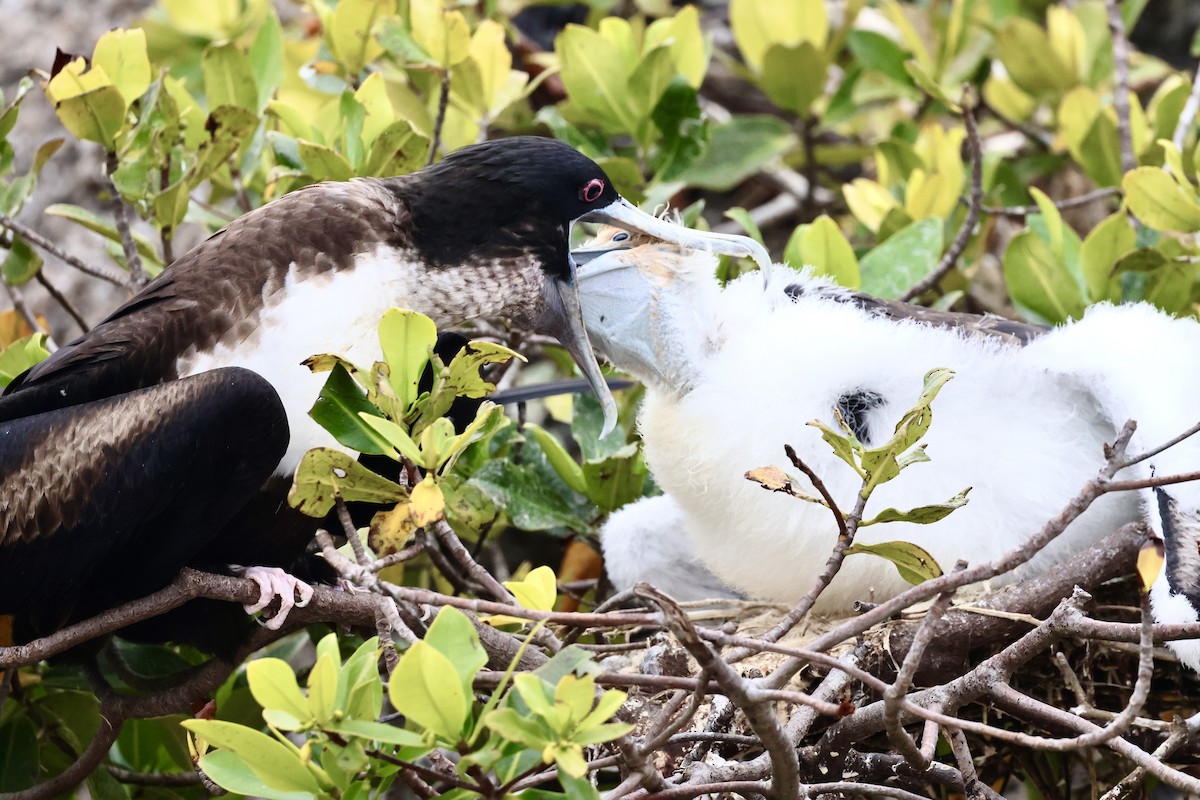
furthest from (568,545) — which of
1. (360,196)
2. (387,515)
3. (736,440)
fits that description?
(387,515)

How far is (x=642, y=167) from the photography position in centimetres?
278

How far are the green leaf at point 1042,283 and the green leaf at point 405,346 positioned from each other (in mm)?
1273

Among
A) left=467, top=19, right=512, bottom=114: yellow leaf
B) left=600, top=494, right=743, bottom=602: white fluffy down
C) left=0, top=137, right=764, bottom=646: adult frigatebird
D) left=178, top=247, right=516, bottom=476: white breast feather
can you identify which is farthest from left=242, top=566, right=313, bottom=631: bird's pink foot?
left=467, top=19, right=512, bottom=114: yellow leaf

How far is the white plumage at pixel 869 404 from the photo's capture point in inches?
79.7

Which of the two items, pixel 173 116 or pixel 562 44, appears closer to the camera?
pixel 173 116

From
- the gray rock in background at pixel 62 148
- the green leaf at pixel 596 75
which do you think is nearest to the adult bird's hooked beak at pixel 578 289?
the green leaf at pixel 596 75

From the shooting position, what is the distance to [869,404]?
2066 millimetres

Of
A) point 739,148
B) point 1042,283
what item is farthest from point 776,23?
point 1042,283

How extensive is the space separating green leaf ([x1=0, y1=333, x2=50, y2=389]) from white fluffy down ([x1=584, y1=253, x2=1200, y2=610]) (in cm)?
94

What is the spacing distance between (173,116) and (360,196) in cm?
39

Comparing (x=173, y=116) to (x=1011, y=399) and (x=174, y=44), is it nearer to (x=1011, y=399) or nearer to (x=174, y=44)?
(x=174, y=44)

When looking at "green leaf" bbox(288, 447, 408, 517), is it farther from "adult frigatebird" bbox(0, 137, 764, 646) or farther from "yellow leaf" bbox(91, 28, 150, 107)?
"yellow leaf" bbox(91, 28, 150, 107)

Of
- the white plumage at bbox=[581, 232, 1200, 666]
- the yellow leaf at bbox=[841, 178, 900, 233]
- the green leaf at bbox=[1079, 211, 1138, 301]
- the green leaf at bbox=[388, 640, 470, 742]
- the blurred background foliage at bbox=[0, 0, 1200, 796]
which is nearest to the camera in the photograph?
the green leaf at bbox=[388, 640, 470, 742]

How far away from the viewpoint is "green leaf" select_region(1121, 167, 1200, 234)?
2.18 meters
